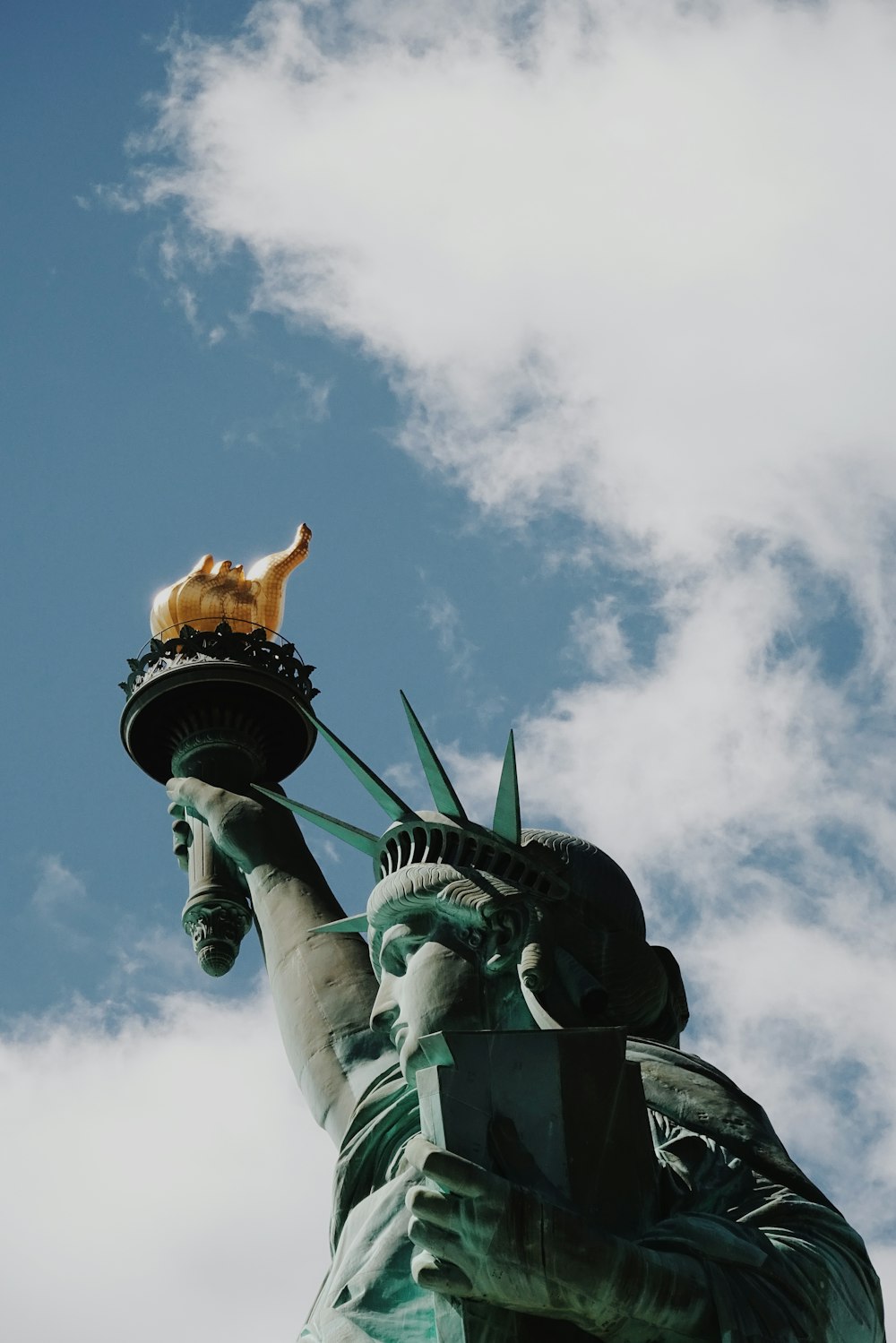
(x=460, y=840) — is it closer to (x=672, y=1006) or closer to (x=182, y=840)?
(x=672, y=1006)

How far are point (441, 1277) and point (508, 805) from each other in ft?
10.8

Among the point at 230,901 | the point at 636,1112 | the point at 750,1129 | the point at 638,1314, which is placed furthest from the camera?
the point at 230,901

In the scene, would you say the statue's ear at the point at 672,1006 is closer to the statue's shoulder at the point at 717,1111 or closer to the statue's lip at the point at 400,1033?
the statue's shoulder at the point at 717,1111

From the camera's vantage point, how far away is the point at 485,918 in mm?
10656

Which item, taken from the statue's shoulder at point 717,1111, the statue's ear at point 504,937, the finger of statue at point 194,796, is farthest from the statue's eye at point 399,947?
the finger of statue at point 194,796

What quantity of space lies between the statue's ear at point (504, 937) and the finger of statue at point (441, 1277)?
2.23m

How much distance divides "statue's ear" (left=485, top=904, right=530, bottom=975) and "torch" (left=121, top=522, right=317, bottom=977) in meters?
6.62

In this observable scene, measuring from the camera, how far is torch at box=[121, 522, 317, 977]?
57.7 ft

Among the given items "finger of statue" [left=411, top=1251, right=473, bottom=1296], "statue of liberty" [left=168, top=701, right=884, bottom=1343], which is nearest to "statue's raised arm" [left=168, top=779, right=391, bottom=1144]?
"statue of liberty" [left=168, top=701, right=884, bottom=1343]

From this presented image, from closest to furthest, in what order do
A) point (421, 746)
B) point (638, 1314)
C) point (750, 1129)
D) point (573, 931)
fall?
point (638, 1314) → point (750, 1129) → point (573, 931) → point (421, 746)

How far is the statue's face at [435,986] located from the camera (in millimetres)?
10250

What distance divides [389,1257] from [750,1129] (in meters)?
1.71

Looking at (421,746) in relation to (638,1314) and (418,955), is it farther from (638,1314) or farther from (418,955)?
(638,1314)

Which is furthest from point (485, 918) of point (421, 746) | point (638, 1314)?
point (638, 1314)
